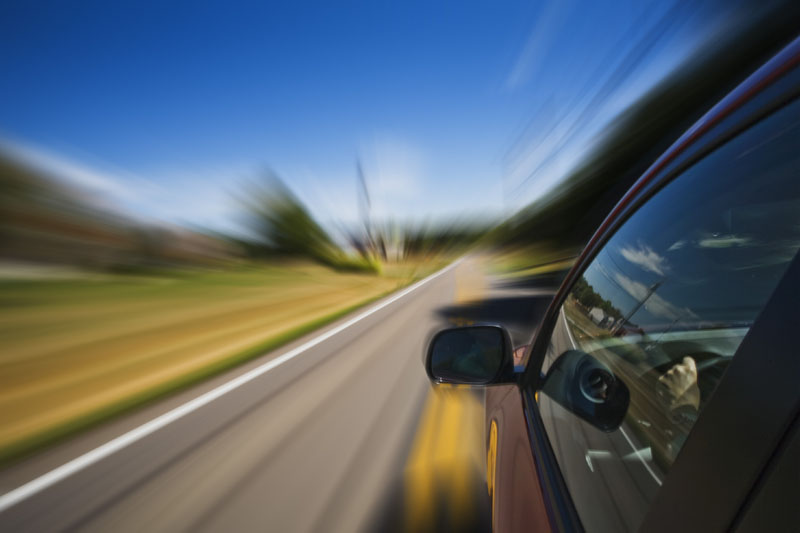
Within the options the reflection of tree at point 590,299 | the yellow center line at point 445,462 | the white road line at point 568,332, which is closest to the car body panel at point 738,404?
the reflection of tree at point 590,299

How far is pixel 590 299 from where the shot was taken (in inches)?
44.0

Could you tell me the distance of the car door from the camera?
0.45 m

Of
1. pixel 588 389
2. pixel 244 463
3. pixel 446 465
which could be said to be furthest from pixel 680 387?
pixel 244 463

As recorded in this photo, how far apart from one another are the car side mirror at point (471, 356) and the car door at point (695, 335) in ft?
0.93

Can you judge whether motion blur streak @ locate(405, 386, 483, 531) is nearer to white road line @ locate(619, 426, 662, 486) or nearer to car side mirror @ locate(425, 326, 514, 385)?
car side mirror @ locate(425, 326, 514, 385)

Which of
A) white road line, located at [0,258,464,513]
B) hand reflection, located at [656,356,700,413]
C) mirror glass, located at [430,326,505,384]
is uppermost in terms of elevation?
hand reflection, located at [656,356,700,413]

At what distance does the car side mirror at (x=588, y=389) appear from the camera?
0.89 m

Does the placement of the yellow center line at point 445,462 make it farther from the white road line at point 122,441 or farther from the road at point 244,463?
the white road line at point 122,441

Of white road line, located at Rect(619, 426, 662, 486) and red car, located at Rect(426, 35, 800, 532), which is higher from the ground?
red car, located at Rect(426, 35, 800, 532)

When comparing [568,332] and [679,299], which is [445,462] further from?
[679,299]

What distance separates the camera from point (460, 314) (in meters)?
7.52

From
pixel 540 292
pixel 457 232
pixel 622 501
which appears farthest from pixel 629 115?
pixel 457 232

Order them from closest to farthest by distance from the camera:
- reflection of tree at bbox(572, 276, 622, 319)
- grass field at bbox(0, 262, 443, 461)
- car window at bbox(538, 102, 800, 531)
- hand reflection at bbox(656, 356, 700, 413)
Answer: car window at bbox(538, 102, 800, 531) < hand reflection at bbox(656, 356, 700, 413) < reflection of tree at bbox(572, 276, 622, 319) < grass field at bbox(0, 262, 443, 461)

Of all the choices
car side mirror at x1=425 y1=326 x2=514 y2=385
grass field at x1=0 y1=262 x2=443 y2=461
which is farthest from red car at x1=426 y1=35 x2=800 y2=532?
grass field at x1=0 y1=262 x2=443 y2=461
